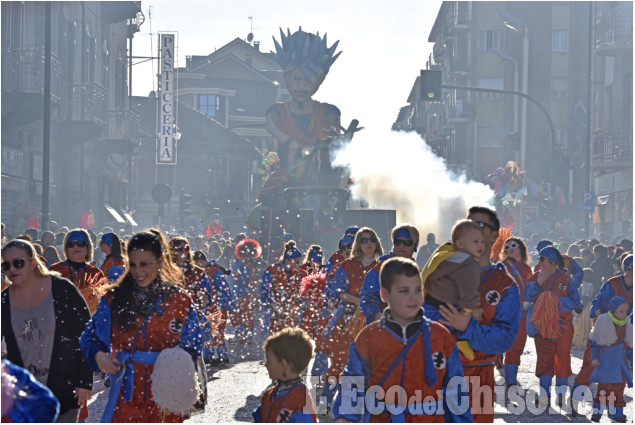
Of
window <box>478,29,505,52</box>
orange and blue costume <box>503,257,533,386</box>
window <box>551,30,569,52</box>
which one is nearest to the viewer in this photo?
orange and blue costume <box>503,257,533,386</box>

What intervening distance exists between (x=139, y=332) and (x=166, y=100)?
4756cm

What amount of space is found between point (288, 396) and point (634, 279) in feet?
18.9

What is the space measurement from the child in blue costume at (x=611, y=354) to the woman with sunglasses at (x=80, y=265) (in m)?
4.59

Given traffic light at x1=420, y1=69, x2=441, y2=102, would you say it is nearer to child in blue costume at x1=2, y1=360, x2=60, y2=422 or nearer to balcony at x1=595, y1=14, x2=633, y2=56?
balcony at x1=595, y1=14, x2=633, y2=56

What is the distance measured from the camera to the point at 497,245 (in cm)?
784

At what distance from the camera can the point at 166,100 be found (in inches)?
2078

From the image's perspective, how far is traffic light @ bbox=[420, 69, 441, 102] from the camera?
24500 mm

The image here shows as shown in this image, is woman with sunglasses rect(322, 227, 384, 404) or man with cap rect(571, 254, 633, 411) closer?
woman with sunglasses rect(322, 227, 384, 404)

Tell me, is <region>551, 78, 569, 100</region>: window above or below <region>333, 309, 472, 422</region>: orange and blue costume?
above

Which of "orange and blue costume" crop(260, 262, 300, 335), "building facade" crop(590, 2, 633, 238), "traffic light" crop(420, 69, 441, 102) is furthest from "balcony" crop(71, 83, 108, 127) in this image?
"orange and blue costume" crop(260, 262, 300, 335)

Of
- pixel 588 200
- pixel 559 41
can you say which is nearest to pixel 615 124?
pixel 588 200

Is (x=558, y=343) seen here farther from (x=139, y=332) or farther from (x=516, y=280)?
(x=139, y=332)

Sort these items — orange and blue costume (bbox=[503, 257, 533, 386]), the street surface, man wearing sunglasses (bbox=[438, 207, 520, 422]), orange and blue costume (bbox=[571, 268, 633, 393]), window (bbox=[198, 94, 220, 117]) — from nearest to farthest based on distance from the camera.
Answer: man wearing sunglasses (bbox=[438, 207, 520, 422]), the street surface, orange and blue costume (bbox=[571, 268, 633, 393]), orange and blue costume (bbox=[503, 257, 533, 386]), window (bbox=[198, 94, 220, 117])

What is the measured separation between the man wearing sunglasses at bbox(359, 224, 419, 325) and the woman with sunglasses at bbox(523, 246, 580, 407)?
2.75 metres
